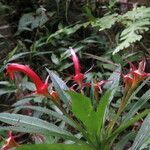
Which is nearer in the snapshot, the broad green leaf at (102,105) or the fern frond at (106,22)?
the broad green leaf at (102,105)

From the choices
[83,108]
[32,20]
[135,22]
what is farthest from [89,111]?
[32,20]

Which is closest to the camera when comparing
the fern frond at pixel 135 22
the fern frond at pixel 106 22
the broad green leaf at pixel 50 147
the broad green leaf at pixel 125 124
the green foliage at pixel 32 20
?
the broad green leaf at pixel 50 147

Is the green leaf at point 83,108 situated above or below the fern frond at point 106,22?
above

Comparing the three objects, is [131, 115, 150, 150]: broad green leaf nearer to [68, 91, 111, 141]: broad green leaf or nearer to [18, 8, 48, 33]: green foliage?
[68, 91, 111, 141]: broad green leaf

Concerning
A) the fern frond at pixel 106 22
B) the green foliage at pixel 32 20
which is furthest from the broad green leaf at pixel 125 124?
the green foliage at pixel 32 20

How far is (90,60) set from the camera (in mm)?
2514

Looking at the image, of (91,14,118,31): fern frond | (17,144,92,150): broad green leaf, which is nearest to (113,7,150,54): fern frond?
(91,14,118,31): fern frond

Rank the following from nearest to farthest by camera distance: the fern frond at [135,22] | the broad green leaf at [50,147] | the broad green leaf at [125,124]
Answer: the broad green leaf at [50,147] < the broad green leaf at [125,124] < the fern frond at [135,22]

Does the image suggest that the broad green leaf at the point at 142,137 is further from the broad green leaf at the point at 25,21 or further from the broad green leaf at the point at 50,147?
the broad green leaf at the point at 25,21

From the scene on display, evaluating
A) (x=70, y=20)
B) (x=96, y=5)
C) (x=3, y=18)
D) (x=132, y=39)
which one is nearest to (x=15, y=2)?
(x=3, y=18)

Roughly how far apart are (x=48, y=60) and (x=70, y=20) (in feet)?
1.62

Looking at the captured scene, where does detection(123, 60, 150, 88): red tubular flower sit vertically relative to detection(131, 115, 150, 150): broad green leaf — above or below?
above

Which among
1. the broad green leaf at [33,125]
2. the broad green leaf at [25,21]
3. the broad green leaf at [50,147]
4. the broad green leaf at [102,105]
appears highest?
the broad green leaf at [102,105]

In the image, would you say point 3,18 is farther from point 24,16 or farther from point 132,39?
point 132,39
